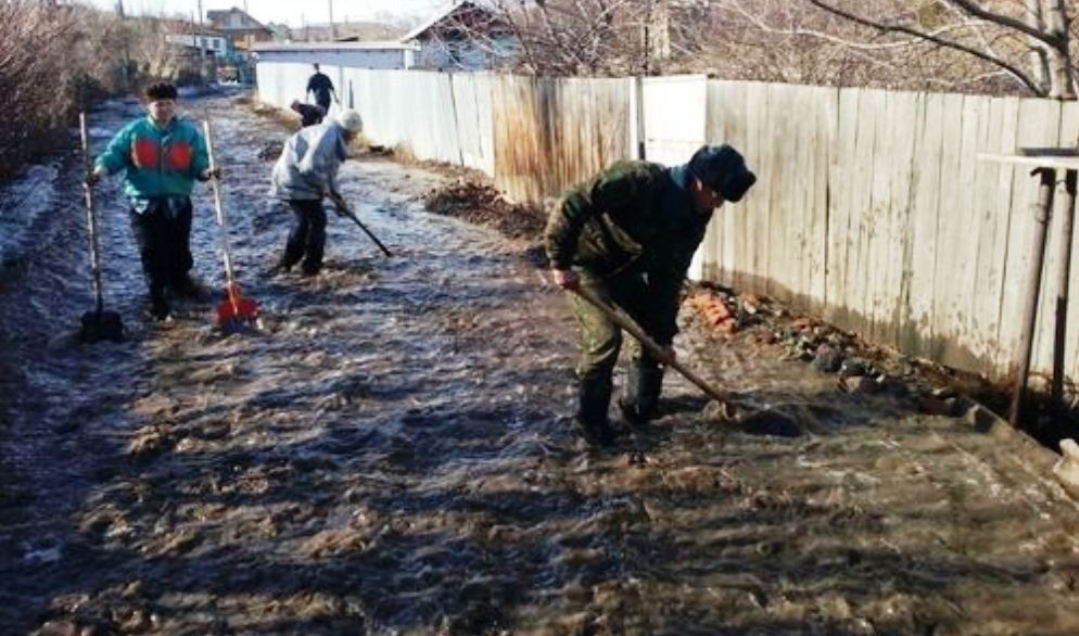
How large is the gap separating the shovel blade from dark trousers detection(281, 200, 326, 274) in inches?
80.5

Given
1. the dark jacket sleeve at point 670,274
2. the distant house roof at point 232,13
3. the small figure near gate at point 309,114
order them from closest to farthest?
the dark jacket sleeve at point 670,274, the small figure near gate at point 309,114, the distant house roof at point 232,13

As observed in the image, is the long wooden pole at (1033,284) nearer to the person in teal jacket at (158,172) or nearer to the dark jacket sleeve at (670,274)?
the dark jacket sleeve at (670,274)

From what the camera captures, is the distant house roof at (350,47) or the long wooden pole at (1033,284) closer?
the long wooden pole at (1033,284)

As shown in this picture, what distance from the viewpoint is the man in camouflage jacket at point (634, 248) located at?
4.57m

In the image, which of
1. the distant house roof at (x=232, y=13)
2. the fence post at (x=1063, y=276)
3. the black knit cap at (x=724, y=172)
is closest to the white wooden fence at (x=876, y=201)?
the fence post at (x=1063, y=276)

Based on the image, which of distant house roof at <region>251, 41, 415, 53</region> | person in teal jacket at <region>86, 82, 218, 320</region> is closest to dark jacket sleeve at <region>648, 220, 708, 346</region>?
person in teal jacket at <region>86, 82, 218, 320</region>

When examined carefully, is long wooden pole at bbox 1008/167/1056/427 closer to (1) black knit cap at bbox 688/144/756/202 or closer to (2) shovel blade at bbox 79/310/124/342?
(1) black knit cap at bbox 688/144/756/202

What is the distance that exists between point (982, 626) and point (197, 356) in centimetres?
509

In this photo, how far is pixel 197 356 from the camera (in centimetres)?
678

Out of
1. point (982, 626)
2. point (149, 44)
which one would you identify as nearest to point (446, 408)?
point (982, 626)

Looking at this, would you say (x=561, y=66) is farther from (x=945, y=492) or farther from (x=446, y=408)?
(x=945, y=492)

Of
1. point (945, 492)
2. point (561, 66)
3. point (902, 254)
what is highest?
point (561, 66)

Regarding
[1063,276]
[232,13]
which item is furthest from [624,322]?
[232,13]

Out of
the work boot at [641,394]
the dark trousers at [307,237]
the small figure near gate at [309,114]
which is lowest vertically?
the work boot at [641,394]
